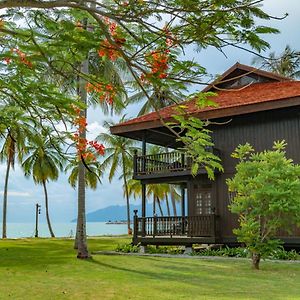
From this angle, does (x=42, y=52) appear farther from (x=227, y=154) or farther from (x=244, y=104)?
(x=227, y=154)

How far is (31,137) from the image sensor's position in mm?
9305

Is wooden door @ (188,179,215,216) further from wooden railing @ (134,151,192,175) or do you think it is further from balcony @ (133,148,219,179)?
wooden railing @ (134,151,192,175)

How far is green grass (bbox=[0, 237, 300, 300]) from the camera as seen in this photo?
930cm

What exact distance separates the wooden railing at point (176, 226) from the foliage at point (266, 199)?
5300mm

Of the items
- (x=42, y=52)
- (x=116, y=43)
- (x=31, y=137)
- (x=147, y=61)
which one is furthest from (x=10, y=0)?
(x=31, y=137)

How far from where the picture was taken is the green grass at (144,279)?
930 cm

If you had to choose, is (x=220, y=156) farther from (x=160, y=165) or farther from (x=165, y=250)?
(x=165, y=250)

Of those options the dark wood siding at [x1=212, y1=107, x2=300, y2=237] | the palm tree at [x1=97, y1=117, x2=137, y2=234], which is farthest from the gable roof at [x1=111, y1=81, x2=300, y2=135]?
the palm tree at [x1=97, y1=117, x2=137, y2=234]

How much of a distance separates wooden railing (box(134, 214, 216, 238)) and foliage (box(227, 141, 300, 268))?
5.30 meters

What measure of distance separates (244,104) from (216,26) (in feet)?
42.6

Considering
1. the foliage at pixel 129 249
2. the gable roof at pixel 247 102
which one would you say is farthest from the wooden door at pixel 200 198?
Answer: the gable roof at pixel 247 102

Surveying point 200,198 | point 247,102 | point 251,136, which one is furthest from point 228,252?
point 247,102

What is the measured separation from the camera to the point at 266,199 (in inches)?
538

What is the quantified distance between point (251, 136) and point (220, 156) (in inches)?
56.4
